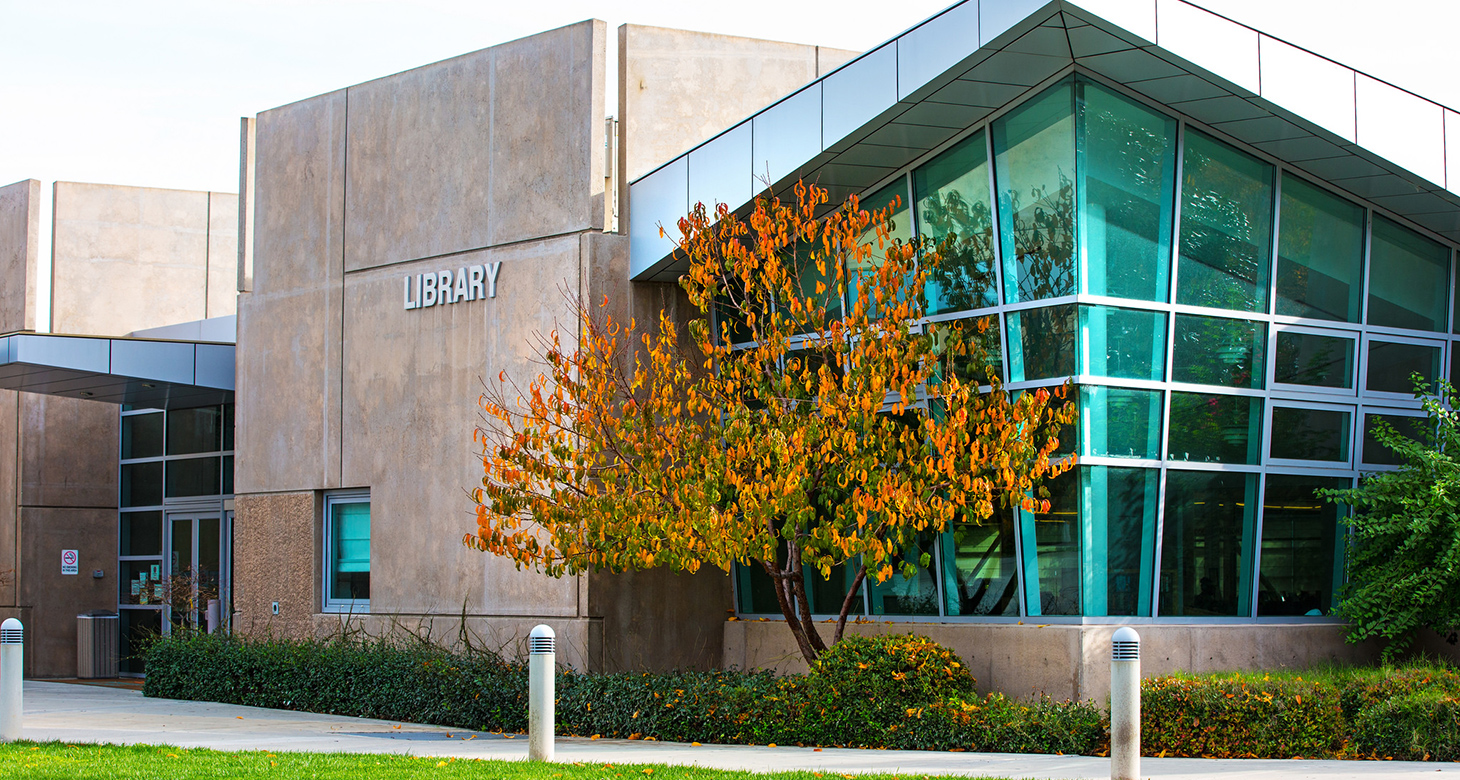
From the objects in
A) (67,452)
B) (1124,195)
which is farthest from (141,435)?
(1124,195)

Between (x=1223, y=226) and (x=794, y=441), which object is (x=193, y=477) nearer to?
(x=794, y=441)

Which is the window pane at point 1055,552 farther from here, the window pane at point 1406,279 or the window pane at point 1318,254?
the window pane at point 1406,279

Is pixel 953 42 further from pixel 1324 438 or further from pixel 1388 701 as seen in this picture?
pixel 1388 701

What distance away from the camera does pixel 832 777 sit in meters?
11.0

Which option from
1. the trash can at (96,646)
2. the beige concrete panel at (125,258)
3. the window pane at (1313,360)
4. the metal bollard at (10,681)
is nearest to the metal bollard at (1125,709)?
the window pane at (1313,360)

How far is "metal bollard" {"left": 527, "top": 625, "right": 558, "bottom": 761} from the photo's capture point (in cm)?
1223

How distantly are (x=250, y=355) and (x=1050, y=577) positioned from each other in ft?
40.4

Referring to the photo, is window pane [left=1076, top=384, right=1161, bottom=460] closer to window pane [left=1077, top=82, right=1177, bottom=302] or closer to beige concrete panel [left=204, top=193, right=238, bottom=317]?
window pane [left=1077, top=82, right=1177, bottom=302]

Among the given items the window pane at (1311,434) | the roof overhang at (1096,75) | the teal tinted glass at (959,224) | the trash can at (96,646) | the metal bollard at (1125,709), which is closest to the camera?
the metal bollard at (1125,709)

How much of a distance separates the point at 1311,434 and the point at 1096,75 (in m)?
4.76

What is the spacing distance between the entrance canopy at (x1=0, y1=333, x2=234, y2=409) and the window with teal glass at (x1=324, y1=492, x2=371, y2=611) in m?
3.56

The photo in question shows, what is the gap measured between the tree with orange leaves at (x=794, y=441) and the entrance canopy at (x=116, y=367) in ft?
28.2

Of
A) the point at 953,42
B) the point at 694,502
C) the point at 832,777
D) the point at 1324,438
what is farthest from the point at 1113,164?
the point at 832,777

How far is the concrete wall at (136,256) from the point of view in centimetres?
2705
